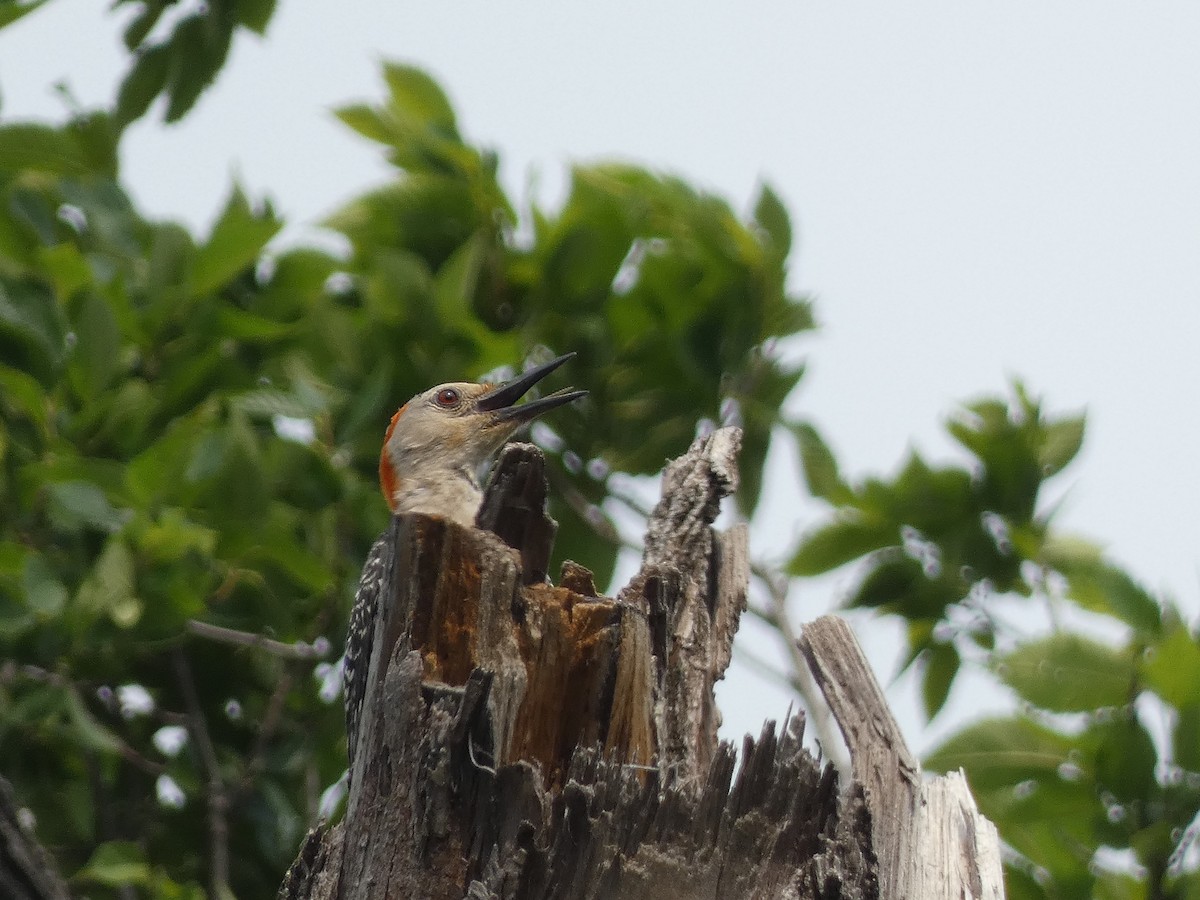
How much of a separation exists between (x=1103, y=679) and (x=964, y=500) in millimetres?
1520

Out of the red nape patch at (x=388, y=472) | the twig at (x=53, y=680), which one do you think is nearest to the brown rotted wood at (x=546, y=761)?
the twig at (x=53, y=680)

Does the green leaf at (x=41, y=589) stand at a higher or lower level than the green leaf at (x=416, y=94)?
lower

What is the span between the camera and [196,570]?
222 inches

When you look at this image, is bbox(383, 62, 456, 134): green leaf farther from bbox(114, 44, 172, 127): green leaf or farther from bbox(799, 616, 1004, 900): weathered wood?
bbox(799, 616, 1004, 900): weathered wood

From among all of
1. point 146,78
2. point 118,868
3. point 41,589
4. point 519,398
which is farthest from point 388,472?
point 146,78

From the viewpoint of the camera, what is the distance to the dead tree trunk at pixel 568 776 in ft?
10.1

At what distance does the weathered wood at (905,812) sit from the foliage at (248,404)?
2.99 m

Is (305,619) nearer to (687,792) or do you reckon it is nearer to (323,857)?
(323,857)

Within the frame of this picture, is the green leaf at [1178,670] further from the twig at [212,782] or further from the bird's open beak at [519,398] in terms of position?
the twig at [212,782]

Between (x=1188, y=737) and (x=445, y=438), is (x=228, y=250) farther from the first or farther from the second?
(x=1188, y=737)

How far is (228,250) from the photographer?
21.0ft

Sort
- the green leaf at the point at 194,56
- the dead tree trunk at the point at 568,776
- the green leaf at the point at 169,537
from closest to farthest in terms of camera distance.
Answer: the dead tree trunk at the point at 568,776
the green leaf at the point at 194,56
the green leaf at the point at 169,537

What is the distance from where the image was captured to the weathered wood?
311 centimetres

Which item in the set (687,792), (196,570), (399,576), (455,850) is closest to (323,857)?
(455,850)
